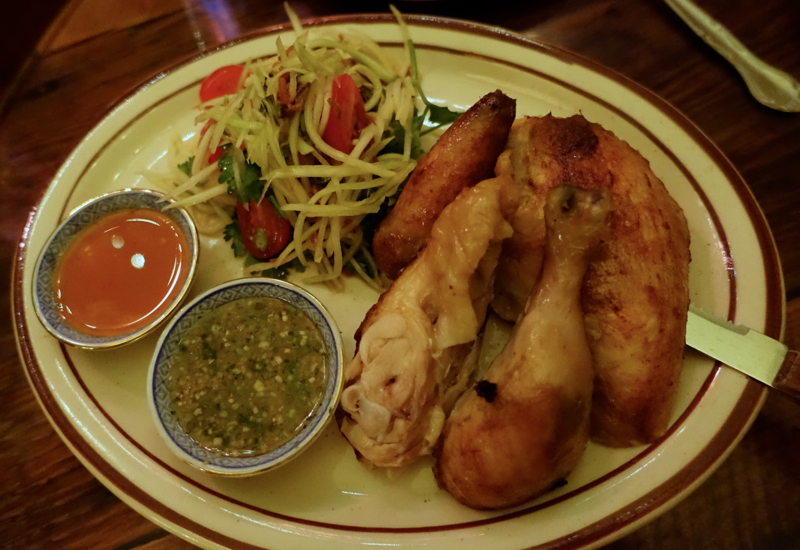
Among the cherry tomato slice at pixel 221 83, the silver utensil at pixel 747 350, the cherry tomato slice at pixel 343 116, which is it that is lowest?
the silver utensil at pixel 747 350

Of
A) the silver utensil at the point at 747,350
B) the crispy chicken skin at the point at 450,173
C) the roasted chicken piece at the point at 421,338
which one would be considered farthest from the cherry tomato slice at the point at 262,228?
the silver utensil at the point at 747,350

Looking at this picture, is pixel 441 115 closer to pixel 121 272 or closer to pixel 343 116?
pixel 343 116

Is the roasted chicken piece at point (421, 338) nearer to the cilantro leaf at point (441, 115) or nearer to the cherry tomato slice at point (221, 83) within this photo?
the cilantro leaf at point (441, 115)

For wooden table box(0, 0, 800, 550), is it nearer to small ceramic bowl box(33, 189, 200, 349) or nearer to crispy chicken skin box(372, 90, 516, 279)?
small ceramic bowl box(33, 189, 200, 349)

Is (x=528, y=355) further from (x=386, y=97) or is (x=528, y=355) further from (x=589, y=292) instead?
(x=386, y=97)

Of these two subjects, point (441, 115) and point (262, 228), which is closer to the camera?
point (262, 228)

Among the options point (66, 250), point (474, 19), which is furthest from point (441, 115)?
point (66, 250)
